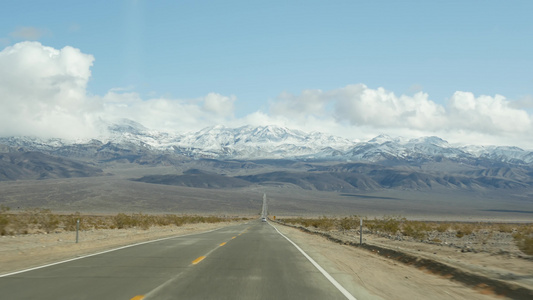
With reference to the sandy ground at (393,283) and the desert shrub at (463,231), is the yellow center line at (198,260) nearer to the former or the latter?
the sandy ground at (393,283)

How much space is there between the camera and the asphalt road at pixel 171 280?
927 cm

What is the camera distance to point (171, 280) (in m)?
10.8

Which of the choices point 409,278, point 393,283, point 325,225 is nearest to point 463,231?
point 325,225

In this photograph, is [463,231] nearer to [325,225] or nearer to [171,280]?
[325,225]

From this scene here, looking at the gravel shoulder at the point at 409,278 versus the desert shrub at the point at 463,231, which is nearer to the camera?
the gravel shoulder at the point at 409,278

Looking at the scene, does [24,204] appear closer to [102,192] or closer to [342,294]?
[102,192]

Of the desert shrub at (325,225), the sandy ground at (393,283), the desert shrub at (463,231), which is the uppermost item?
the sandy ground at (393,283)

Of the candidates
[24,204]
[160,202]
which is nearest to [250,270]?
[24,204]

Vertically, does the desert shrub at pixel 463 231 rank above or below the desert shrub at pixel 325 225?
above

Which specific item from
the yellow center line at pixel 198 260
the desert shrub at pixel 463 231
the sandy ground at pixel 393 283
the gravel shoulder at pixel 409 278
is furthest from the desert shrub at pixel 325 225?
the yellow center line at pixel 198 260

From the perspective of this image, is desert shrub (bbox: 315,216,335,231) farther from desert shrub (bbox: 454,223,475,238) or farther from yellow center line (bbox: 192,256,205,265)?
yellow center line (bbox: 192,256,205,265)

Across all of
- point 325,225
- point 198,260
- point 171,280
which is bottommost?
point 325,225

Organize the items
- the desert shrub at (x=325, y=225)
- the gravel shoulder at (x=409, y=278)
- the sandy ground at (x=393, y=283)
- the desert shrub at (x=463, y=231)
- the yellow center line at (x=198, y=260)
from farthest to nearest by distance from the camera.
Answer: the desert shrub at (x=325, y=225)
the desert shrub at (x=463, y=231)
the yellow center line at (x=198, y=260)
the gravel shoulder at (x=409, y=278)
the sandy ground at (x=393, y=283)

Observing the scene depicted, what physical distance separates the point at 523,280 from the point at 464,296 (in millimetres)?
2445
